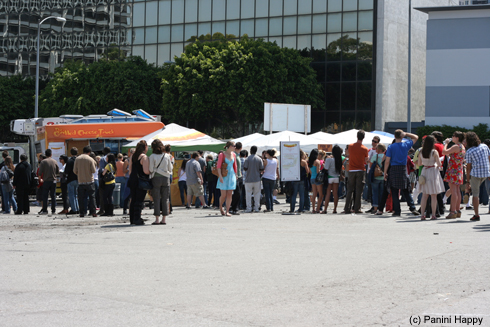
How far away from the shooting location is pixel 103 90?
53000 mm

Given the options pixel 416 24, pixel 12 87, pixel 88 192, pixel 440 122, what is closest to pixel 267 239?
pixel 88 192

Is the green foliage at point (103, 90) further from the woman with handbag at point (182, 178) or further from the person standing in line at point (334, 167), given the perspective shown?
the person standing in line at point (334, 167)

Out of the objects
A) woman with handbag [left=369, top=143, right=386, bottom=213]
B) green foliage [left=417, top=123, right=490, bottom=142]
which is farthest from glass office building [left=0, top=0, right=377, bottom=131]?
woman with handbag [left=369, top=143, right=386, bottom=213]

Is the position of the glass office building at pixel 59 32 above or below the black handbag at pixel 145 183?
above

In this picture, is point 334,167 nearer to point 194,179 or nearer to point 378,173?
point 378,173

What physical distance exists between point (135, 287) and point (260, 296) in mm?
1319

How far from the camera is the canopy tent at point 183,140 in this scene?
22172 millimetres

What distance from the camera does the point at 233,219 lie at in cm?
1567

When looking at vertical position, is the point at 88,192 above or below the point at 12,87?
below

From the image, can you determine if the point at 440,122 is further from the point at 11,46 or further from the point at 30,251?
the point at 11,46

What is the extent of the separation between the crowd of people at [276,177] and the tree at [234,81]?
2742 centimetres

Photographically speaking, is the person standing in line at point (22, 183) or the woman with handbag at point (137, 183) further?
the person standing in line at point (22, 183)

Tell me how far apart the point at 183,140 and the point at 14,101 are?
42.1 meters

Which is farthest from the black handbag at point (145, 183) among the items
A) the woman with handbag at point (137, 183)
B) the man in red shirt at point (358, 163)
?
the man in red shirt at point (358, 163)
